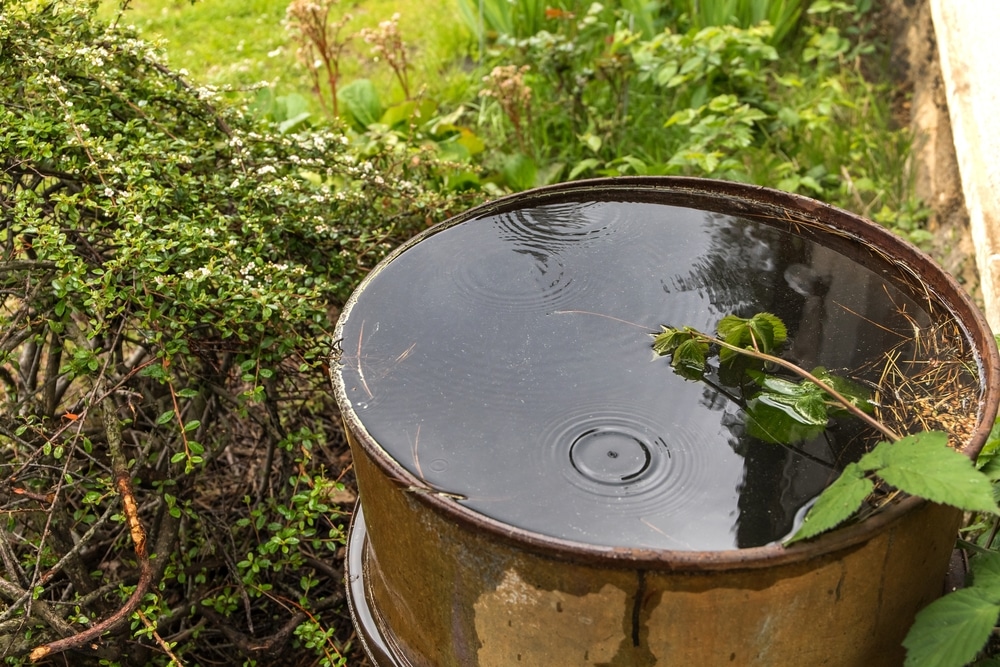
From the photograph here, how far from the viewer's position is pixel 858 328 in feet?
→ 5.72

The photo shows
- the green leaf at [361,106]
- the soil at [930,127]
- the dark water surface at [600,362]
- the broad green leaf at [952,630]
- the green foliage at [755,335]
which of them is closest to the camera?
the broad green leaf at [952,630]

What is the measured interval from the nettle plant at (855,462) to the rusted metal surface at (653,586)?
0.20 feet

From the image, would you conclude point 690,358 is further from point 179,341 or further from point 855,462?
point 179,341

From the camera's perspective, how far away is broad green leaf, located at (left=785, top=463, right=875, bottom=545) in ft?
4.03

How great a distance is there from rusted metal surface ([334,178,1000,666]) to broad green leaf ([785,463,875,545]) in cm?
3

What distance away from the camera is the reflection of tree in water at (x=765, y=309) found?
4.59 ft

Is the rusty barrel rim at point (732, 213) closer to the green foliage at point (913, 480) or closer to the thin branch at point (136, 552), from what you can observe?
the green foliage at point (913, 480)

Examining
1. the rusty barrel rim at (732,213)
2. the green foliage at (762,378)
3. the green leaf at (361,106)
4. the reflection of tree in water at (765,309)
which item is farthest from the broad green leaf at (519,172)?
the green foliage at (762,378)

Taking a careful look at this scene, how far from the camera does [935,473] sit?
124 cm

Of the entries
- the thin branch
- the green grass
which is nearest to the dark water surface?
the thin branch

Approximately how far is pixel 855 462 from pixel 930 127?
3.10 metres

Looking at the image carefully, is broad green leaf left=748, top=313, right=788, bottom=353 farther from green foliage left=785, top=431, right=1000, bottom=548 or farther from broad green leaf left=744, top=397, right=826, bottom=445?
green foliage left=785, top=431, right=1000, bottom=548

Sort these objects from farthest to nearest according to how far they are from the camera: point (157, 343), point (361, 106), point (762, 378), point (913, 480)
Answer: point (361, 106) < point (157, 343) < point (762, 378) < point (913, 480)

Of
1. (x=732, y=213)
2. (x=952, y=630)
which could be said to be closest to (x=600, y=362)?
(x=732, y=213)
